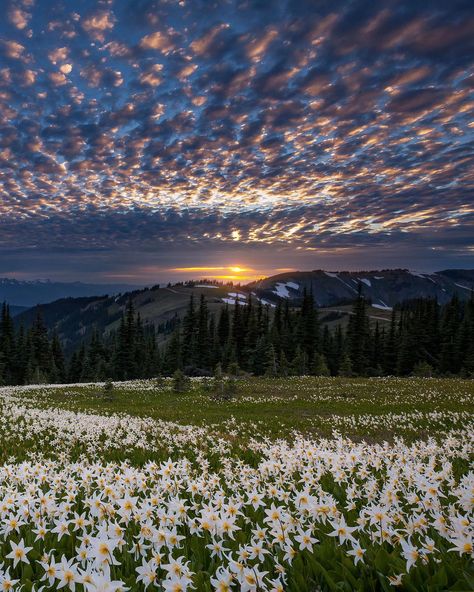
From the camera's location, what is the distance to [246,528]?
14.8 feet

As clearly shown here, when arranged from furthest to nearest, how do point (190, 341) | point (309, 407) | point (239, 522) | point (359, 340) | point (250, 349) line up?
point (190, 341)
point (250, 349)
point (359, 340)
point (309, 407)
point (239, 522)

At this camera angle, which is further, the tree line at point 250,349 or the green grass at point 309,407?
the tree line at point 250,349

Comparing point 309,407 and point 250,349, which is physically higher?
point 309,407

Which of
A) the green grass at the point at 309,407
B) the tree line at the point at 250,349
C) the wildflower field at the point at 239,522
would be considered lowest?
the tree line at the point at 250,349

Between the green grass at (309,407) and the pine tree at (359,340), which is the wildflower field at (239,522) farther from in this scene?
the pine tree at (359,340)

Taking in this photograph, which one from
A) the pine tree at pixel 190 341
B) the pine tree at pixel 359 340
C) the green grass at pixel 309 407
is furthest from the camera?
the pine tree at pixel 190 341

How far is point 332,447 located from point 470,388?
24487 millimetres

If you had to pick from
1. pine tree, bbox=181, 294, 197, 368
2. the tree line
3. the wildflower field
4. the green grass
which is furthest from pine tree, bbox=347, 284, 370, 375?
the wildflower field

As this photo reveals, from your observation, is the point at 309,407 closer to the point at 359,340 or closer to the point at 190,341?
the point at 359,340

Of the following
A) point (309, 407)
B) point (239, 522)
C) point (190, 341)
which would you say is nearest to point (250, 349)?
point (190, 341)

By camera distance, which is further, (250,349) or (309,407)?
(250,349)

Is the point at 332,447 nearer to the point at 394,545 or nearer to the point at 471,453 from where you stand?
the point at 471,453

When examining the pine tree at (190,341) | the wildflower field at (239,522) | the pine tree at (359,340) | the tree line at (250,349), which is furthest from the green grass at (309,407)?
the pine tree at (190,341)

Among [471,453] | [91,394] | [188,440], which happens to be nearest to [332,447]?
[471,453]
